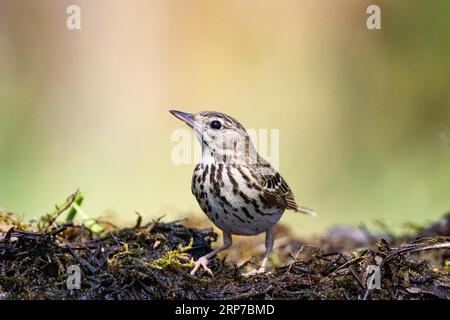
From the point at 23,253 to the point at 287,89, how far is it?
8713mm

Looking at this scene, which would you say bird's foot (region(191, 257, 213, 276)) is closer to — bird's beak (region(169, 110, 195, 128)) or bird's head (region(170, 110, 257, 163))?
bird's head (region(170, 110, 257, 163))

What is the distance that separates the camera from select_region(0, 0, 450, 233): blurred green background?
12.0 meters

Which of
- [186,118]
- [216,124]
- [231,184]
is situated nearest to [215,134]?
[216,124]

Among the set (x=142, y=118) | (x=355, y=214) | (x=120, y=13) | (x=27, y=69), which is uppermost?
(x=120, y=13)

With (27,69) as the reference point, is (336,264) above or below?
below

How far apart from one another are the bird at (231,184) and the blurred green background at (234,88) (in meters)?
5.49

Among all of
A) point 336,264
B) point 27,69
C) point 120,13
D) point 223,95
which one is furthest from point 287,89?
point 336,264

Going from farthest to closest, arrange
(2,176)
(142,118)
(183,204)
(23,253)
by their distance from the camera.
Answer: (142,118)
(183,204)
(2,176)
(23,253)

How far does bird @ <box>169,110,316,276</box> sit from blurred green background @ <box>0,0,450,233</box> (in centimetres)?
549

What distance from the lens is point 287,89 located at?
12.9 meters

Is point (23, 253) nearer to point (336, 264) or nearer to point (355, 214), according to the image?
point (336, 264)

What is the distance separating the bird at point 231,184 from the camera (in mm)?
5789

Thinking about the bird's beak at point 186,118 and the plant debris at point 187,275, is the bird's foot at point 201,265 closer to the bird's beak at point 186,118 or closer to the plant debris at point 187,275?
the plant debris at point 187,275

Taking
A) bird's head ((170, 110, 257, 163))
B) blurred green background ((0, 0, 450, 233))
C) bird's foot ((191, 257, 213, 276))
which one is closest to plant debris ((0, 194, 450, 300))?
bird's foot ((191, 257, 213, 276))
